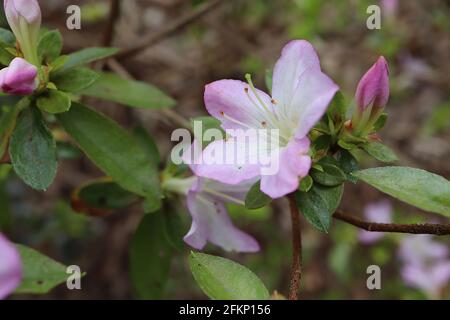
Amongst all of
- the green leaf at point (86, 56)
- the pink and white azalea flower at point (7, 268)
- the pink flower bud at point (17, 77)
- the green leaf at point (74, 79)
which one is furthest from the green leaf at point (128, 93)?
the pink and white azalea flower at point (7, 268)

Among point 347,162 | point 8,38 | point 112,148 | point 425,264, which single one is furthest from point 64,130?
point 425,264

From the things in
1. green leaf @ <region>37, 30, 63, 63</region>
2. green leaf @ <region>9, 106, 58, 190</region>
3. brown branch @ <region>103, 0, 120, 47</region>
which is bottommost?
green leaf @ <region>9, 106, 58, 190</region>

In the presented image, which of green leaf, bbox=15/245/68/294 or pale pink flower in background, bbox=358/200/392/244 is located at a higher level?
pale pink flower in background, bbox=358/200/392/244

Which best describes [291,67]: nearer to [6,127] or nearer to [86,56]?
[86,56]

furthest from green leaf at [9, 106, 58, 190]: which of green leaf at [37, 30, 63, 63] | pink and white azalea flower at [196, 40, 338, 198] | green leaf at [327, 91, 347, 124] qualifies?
green leaf at [327, 91, 347, 124]

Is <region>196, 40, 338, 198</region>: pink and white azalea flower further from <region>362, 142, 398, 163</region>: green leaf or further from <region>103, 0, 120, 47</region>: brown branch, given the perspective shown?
<region>103, 0, 120, 47</region>: brown branch

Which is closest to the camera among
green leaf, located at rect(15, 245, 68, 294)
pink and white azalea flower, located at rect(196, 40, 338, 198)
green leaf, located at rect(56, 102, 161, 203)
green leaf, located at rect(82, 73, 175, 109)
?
green leaf, located at rect(15, 245, 68, 294)
